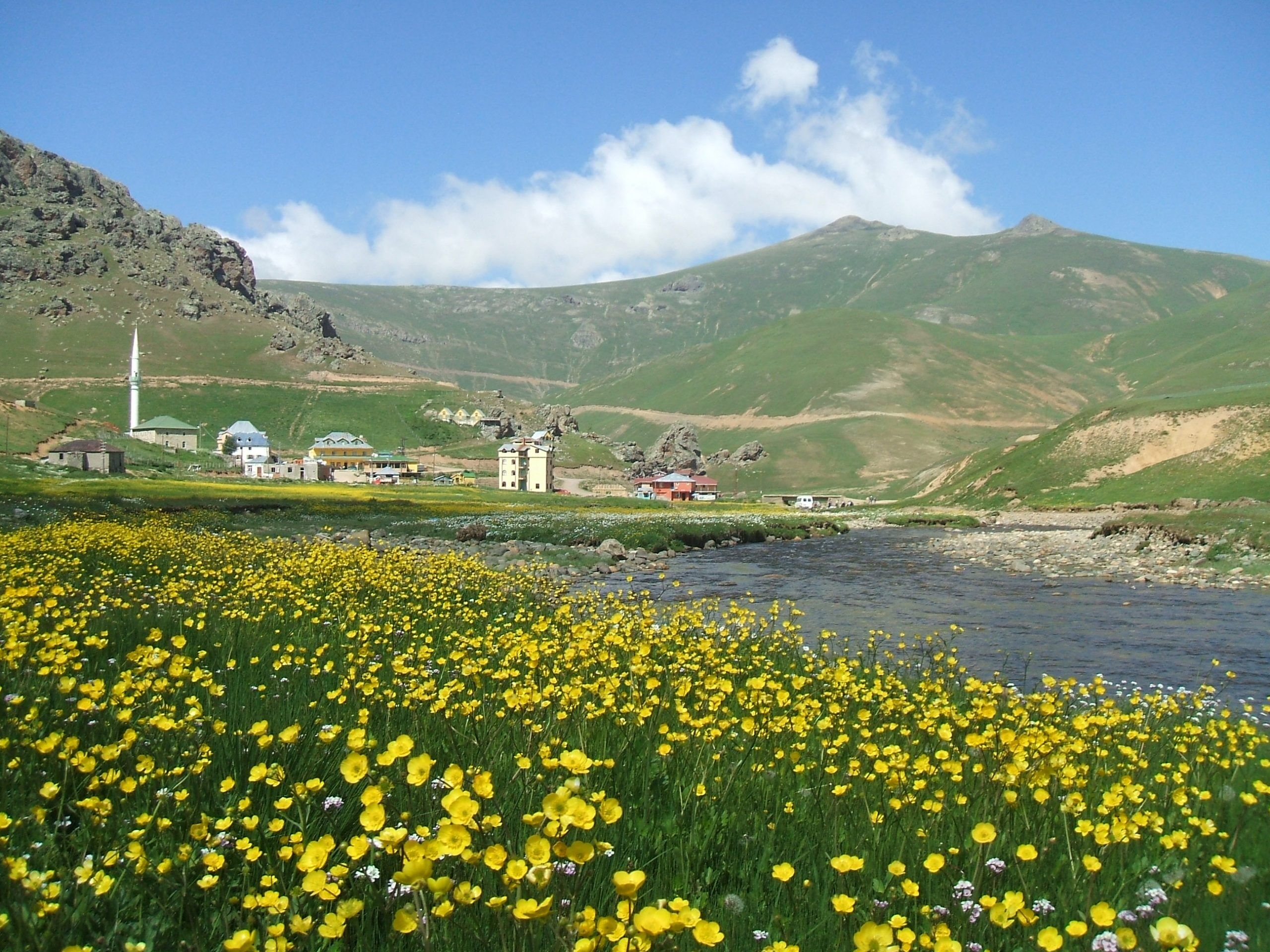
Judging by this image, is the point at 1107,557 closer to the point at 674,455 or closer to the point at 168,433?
the point at 674,455

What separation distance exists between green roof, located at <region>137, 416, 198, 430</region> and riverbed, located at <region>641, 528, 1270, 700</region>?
417 ft

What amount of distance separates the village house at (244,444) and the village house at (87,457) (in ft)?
138

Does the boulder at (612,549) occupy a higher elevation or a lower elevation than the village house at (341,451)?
lower

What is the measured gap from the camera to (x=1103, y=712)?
7832 millimetres

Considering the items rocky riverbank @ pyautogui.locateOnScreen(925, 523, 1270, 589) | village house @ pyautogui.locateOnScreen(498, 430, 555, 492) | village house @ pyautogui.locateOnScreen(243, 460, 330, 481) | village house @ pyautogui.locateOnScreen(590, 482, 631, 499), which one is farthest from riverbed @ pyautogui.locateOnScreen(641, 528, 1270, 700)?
village house @ pyautogui.locateOnScreen(243, 460, 330, 481)

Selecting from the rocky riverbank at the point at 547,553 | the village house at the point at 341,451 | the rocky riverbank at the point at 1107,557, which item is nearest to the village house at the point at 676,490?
the village house at the point at 341,451

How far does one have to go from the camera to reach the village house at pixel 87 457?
265ft

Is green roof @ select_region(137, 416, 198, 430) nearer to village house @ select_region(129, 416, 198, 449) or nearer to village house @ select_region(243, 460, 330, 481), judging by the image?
village house @ select_region(129, 416, 198, 449)

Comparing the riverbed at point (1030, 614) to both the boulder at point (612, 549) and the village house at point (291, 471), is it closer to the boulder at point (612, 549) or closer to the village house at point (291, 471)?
the boulder at point (612, 549)

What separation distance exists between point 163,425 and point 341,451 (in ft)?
97.8

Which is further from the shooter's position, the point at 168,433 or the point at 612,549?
the point at 168,433

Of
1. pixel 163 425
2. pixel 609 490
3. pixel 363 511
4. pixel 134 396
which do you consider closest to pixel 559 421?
pixel 609 490

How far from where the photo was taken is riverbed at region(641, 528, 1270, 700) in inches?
640

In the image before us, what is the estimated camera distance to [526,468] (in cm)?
12400
